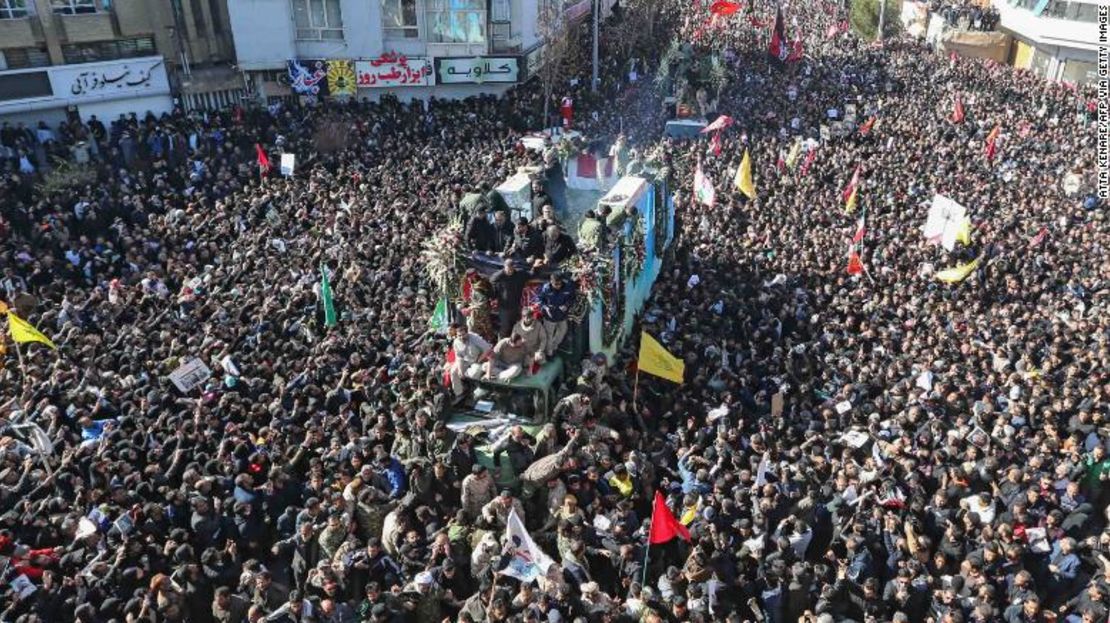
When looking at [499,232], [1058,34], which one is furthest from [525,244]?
[1058,34]

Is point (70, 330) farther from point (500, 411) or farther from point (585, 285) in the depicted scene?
point (585, 285)

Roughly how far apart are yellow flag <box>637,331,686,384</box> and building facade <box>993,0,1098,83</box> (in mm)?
32060

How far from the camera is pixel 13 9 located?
25844 mm

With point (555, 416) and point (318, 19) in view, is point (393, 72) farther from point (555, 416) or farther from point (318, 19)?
point (555, 416)

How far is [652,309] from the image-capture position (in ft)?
49.3

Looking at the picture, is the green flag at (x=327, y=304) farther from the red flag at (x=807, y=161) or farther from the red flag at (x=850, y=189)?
the red flag at (x=807, y=161)

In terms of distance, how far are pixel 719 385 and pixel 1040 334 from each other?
553cm

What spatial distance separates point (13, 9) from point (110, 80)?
128 inches

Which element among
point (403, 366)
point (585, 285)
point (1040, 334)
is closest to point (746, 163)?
point (1040, 334)

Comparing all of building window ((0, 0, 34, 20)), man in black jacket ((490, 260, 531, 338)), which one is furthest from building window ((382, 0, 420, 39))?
man in black jacket ((490, 260, 531, 338))

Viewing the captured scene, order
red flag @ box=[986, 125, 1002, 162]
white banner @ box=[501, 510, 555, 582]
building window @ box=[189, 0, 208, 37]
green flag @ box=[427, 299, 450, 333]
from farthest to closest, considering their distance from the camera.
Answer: building window @ box=[189, 0, 208, 37] < red flag @ box=[986, 125, 1002, 162] < green flag @ box=[427, 299, 450, 333] < white banner @ box=[501, 510, 555, 582]

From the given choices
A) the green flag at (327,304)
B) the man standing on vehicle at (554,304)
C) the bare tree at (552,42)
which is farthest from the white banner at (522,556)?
the bare tree at (552,42)

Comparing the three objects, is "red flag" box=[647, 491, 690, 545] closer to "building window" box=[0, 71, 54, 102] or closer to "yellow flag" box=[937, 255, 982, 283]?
"yellow flag" box=[937, 255, 982, 283]

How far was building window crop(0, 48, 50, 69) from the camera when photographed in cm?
2584
